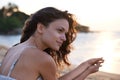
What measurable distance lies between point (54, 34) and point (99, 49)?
11.1m

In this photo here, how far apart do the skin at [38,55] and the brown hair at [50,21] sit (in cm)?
3

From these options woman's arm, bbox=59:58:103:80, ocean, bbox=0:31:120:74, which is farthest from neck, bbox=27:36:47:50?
ocean, bbox=0:31:120:74

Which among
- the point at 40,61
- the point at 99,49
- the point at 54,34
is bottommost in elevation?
the point at 99,49

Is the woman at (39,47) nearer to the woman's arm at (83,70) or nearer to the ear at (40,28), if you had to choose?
the ear at (40,28)

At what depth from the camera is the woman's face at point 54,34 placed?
235 cm

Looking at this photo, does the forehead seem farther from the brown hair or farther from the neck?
the neck

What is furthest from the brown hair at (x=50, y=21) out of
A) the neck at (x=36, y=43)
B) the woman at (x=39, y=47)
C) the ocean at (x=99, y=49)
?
the ocean at (x=99, y=49)

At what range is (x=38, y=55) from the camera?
2.29m

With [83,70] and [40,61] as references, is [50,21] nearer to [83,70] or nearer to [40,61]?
[40,61]

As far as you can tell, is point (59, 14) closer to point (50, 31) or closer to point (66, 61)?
point (50, 31)

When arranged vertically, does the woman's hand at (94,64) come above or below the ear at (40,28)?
below

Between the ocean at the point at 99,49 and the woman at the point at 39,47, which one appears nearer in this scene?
the woman at the point at 39,47

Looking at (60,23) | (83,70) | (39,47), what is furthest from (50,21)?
(83,70)

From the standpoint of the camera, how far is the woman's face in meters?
2.35
